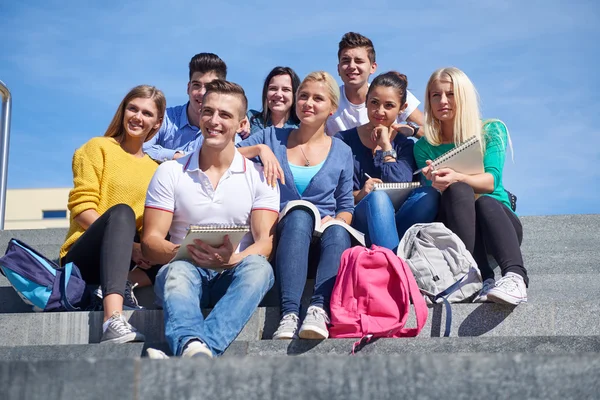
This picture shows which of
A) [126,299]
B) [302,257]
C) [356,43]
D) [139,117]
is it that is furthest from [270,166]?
[356,43]

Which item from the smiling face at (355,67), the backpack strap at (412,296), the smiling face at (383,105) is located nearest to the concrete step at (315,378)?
the backpack strap at (412,296)

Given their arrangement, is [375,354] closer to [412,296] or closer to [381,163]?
[412,296]

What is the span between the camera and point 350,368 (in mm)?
1704

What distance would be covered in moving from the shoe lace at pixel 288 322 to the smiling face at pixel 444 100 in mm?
1539

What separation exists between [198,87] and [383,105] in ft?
4.34

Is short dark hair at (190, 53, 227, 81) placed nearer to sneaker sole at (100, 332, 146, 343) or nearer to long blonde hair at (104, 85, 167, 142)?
long blonde hair at (104, 85, 167, 142)

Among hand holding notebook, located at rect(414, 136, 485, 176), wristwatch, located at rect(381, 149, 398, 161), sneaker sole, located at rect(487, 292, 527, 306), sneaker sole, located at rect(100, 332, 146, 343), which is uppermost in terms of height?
wristwatch, located at rect(381, 149, 398, 161)

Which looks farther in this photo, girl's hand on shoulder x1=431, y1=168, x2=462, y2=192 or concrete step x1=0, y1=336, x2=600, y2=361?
girl's hand on shoulder x1=431, y1=168, x2=462, y2=192

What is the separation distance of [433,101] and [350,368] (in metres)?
2.81

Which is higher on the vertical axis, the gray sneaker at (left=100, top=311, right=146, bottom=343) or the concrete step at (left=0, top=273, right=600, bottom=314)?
the concrete step at (left=0, top=273, right=600, bottom=314)

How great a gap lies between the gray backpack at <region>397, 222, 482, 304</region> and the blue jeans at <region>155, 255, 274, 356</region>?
67 cm

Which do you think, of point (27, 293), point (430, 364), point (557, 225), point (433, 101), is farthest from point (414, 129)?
point (430, 364)

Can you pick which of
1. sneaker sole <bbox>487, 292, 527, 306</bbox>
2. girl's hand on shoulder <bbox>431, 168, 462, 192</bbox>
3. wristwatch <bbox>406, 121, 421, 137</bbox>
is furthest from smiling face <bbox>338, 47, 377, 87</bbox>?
sneaker sole <bbox>487, 292, 527, 306</bbox>

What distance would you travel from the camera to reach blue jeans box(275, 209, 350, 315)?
3.42 metres
